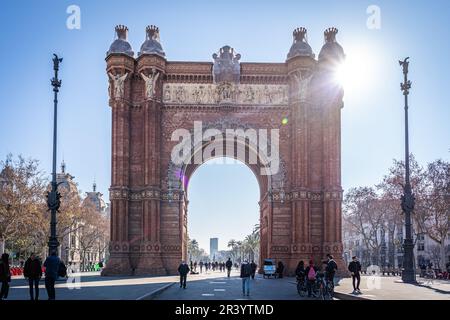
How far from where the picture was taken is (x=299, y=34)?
42.3 metres

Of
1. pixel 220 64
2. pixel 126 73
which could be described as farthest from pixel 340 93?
pixel 126 73

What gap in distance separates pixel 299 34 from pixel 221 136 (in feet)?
32.7

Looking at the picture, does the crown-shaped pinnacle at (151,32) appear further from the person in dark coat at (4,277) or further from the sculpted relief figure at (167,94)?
the person in dark coat at (4,277)

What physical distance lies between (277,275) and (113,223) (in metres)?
12.4

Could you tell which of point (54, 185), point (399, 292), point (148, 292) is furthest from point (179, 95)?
point (399, 292)

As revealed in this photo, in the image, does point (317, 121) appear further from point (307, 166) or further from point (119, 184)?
point (119, 184)

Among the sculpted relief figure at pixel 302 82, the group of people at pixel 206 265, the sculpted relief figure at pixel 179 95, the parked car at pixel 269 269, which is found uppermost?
the sculpted relief figure at pixel 302 82

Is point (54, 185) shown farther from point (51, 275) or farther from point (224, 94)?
point (224, 94)

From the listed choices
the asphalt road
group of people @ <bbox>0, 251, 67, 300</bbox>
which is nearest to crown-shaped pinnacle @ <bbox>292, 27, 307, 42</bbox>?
the asphalt road

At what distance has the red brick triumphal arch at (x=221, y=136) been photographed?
130ft

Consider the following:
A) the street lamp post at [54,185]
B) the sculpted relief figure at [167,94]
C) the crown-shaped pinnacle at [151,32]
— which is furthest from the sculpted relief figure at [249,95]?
the street lamp post at [54,185]

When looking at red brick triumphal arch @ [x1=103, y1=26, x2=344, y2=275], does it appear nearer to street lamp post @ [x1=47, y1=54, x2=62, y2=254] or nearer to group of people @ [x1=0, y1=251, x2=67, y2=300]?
street lamp post @ [x1=47, y1=54, x2=62, y2=254]

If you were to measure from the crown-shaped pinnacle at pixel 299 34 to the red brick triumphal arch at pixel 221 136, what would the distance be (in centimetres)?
12
